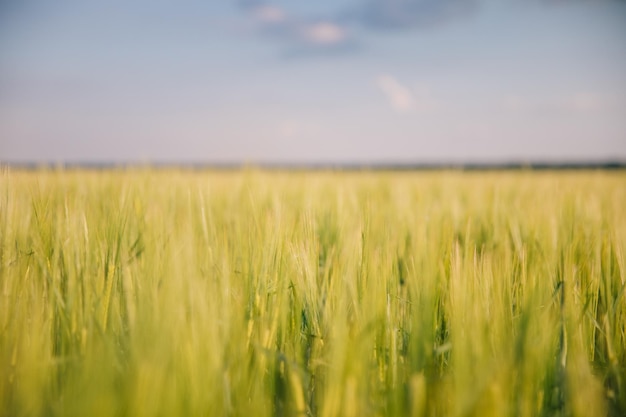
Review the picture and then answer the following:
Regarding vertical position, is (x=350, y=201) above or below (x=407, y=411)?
above

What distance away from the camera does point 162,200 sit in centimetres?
219

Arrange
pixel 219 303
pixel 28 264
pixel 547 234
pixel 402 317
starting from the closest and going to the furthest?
pixel 219 303
pixel 402 317
pixel 28 264
pixel 547 234

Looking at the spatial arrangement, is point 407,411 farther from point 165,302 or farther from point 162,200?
point 162,200

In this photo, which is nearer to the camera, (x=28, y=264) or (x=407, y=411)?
(x=407, y=411)

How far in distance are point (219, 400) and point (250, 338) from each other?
0.18 meters

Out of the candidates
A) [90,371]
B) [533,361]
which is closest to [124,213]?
[90,371]

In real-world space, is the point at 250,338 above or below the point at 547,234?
below

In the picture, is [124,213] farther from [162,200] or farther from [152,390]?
[162,200]

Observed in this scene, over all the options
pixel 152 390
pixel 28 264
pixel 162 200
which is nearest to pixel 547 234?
pixel 152 390

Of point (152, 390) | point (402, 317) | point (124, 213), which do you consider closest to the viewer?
point (152, 390)

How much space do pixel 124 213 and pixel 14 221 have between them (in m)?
0.26

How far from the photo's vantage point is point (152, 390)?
51 cm

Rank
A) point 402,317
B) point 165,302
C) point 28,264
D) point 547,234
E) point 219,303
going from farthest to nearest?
point 547,234 → point 28,264 → point 402,317 → point 219,303 → point 165,302

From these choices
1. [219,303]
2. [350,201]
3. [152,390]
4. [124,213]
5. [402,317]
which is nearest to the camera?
[152,390]
